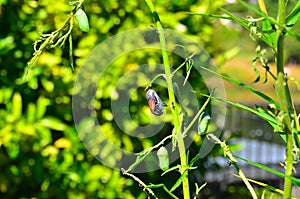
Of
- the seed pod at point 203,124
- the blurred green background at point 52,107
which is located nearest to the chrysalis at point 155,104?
the seed pod at point 203,124

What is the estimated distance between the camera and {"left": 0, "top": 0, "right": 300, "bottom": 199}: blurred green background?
2.14m

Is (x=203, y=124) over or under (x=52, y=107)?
over

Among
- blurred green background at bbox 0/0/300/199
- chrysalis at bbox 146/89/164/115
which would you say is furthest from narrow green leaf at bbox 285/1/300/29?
blurred green background at bbox 0/0/300/199

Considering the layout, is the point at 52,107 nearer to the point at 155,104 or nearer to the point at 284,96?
the point at 155,104

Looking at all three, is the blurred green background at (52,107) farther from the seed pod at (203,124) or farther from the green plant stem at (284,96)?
the green plant stem at (284,96)

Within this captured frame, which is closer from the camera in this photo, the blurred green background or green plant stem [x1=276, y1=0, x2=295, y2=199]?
green plant stem [x1=276, y1=0, x2=295, y2=199]

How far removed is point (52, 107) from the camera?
7.42ft

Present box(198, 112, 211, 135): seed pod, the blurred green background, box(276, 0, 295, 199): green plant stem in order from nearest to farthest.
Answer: box(276, 0, 295, 199): green plant stem, box(198, 112, 211, 135): seed pod, the blurred green background

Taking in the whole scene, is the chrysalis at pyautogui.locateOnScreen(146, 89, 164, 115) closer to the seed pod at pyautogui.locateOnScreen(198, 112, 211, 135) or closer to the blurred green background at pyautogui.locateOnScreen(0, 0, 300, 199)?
the seed pod at pyautogui.locateOnScreen(198, 112, 211, 135)

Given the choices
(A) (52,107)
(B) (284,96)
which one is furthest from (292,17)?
(A) (52,107)

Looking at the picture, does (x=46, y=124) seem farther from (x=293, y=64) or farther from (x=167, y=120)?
(x=293, y=64)

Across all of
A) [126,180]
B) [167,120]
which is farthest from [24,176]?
[167,120]

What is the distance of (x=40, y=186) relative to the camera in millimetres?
2250

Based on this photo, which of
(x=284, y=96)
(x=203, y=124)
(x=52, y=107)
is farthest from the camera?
(x=52, y=107)
